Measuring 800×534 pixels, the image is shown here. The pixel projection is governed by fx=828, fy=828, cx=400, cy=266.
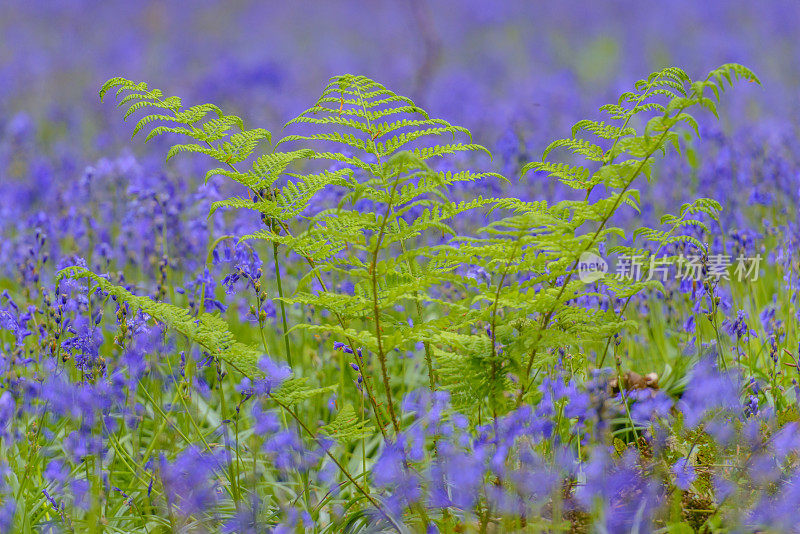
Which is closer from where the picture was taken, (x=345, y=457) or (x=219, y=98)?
(x=345, y=457)

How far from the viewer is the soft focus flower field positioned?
6.31 feet

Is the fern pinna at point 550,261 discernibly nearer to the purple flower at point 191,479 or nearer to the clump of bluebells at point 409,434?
the clump of bluebells at point 409,434

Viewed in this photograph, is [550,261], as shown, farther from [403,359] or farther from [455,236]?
[403,359]

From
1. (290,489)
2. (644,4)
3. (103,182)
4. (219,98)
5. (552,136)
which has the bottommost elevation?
(290,489)

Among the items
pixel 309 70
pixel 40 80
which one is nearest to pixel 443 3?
pixel 309 70

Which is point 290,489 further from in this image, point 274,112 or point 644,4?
point 644,4

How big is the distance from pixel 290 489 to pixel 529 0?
863 inches

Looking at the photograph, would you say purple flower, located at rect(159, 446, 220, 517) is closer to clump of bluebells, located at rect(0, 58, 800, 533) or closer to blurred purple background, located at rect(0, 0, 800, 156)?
clump of bluebells, located at rect(0, 58, 800, 533)

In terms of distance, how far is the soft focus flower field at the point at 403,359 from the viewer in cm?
192

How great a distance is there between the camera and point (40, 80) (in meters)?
14.4

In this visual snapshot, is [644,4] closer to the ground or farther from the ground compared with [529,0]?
closer to the ground

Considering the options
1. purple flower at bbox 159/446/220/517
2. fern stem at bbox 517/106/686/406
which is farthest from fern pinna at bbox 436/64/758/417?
purple flower at bbox 159/446/220/517

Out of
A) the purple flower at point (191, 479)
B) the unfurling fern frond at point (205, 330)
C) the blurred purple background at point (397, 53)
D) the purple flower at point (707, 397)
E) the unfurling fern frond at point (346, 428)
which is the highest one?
the blurred purple background at point (397, 53)

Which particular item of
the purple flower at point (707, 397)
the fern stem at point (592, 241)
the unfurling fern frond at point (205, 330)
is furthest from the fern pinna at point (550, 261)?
the unfurling fern frond at point (205, 330)
